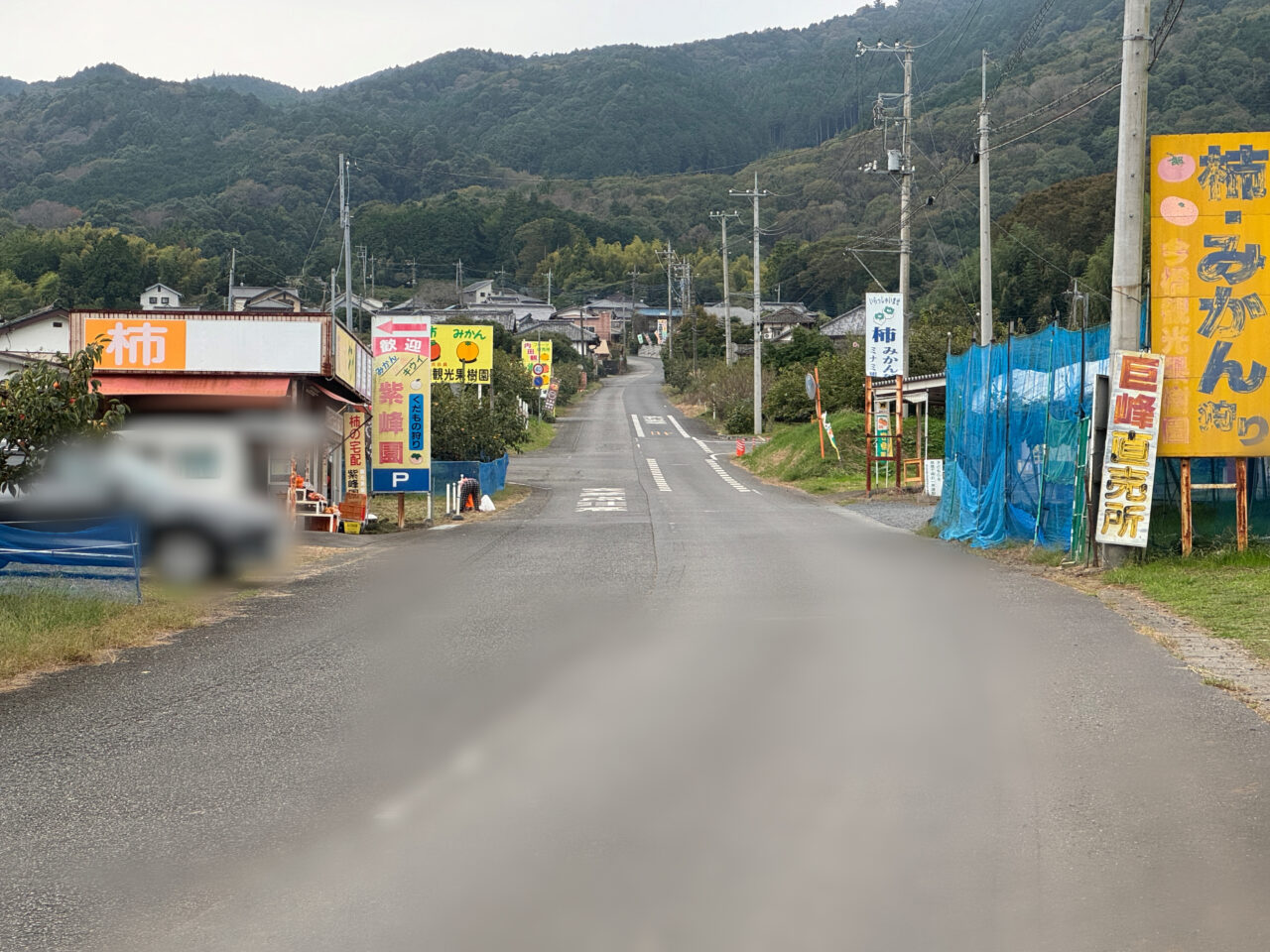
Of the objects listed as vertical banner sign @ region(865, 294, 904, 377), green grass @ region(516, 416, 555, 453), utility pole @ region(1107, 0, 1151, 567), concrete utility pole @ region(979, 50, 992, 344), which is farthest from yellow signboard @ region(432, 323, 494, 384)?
utility pole @ region(1107, 0, 1151, 567)

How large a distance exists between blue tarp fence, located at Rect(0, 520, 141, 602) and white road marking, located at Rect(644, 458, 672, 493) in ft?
77.2

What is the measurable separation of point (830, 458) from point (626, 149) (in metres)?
142

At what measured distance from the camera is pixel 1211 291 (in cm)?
1442

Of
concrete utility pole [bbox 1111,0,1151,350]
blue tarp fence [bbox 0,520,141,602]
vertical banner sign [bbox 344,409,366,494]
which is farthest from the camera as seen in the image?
vertical banner sign [bbox 344,409,366,494]

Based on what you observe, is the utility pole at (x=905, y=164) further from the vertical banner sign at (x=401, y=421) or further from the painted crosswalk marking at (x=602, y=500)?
the vertical banner sign at (x=401, y=421)

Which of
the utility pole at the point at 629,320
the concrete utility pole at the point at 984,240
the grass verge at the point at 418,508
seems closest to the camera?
the grass verge at the point at 418,508

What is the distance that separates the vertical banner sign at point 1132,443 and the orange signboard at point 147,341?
619 inches

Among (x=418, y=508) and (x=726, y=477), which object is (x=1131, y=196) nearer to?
(x=418, y=508)

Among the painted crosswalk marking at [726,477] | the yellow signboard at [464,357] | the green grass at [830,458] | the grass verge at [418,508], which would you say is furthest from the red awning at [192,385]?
the green grass at [830,458]

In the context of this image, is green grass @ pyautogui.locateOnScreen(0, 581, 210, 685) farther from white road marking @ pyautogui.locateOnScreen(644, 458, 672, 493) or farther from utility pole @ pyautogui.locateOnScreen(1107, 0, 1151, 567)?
white road marking @ pyautogui.locateOnScreen(644, 458, 672, 493)

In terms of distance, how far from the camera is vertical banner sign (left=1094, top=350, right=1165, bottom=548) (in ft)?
46.9

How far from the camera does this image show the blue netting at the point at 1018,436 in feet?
52.2

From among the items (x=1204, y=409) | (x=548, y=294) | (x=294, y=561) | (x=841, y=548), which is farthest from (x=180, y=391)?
(x=548, y=294)

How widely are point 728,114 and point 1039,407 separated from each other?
17314 cm
